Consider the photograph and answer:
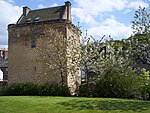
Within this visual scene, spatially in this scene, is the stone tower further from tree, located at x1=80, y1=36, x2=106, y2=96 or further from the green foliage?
the green foliage

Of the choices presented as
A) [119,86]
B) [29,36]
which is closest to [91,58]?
[119,86]

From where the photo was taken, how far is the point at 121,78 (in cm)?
2225

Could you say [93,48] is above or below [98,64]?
above

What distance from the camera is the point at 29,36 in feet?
129

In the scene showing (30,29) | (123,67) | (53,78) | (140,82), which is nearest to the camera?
(140,82)

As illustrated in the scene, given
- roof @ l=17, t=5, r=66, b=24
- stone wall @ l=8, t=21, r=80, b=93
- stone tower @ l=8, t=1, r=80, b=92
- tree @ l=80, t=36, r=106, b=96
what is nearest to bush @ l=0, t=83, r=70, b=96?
tree @ l=80, t=36, r=106, b=96

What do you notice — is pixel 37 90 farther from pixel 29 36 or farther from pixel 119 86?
pixel 29 36

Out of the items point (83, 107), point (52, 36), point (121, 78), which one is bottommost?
point (83, 107)

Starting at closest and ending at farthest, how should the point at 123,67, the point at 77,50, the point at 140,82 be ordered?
1. the point at 140,82
2. the point at 123,67
3. the point at 77,50

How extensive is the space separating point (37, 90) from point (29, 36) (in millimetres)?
16290

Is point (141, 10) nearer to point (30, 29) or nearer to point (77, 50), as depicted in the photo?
point (77, 50)

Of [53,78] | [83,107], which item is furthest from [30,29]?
[83,107]

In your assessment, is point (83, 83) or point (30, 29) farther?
point (30, 29)

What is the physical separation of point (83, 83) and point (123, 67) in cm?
383
